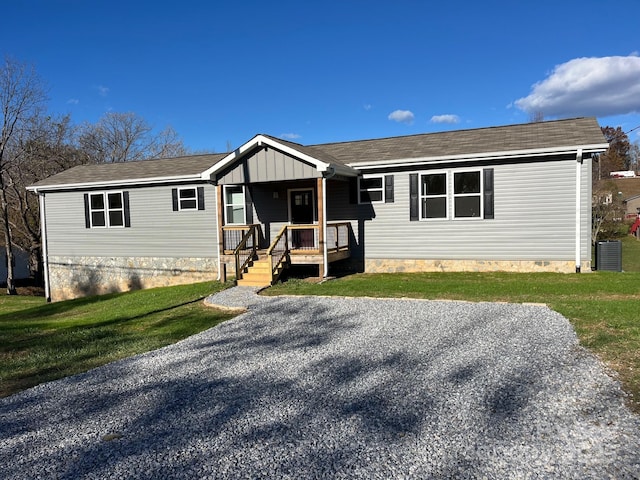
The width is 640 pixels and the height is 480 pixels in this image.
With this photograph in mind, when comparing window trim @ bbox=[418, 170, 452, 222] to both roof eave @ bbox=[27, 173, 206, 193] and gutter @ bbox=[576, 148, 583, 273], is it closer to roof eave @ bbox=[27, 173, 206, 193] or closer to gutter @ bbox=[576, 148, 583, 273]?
gutter @ bbox=[576, 148, 583, 273]

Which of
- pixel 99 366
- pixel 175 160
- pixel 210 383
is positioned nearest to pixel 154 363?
pixel 99 366

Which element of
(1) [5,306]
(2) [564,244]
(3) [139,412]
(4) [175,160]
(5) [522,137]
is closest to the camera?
(3) [139,412]

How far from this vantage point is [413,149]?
13.3m

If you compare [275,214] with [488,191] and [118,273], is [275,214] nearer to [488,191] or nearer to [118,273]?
[488,191]

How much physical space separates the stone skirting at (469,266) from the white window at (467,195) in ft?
4.27

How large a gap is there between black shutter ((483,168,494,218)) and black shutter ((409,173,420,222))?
1.75 metres

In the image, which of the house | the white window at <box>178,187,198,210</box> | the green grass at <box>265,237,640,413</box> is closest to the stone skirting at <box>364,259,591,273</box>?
the house

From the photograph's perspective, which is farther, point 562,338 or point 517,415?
point 562,338

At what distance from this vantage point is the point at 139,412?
13.6 feet

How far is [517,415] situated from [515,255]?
29.8 feet

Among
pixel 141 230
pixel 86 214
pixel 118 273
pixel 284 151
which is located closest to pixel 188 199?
pixel 141 230

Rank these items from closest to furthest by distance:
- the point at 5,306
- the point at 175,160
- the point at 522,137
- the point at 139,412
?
the point at 139,412, the point at 522,137, the point at 5,306, the point at 175,160

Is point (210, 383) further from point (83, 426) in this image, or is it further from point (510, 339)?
point (510, 339)

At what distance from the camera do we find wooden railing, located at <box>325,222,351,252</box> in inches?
506
